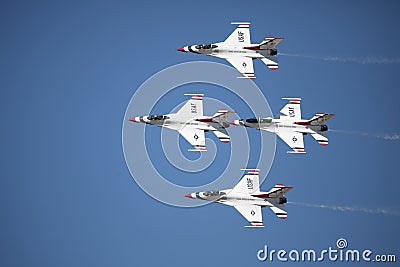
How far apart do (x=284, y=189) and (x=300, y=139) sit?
7.78ft

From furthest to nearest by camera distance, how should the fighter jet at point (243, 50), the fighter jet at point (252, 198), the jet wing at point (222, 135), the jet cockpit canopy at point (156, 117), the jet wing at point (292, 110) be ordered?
the jet cockpit canopy at point (156, 117) → the jet wing at point (292, 110) → the jet wing at point (222, 135) → the fighter jet at point (243, 50) → the fighter jet at point (252, 198)

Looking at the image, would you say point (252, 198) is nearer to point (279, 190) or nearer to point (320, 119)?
point (279, 190)

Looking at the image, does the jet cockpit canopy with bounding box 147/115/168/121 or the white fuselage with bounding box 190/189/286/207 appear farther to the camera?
the jet cockpit canopy with bounding box 147/115/168/121

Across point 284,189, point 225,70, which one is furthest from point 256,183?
point 225,70

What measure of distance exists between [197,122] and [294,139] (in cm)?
419

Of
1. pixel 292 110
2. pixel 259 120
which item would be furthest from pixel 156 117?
pixel 292 110

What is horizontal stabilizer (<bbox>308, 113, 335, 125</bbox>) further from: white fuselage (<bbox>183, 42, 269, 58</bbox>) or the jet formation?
white fuselage (<bbox>183, 42, 269, 58</bbox>)

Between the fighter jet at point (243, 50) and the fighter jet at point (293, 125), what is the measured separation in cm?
204

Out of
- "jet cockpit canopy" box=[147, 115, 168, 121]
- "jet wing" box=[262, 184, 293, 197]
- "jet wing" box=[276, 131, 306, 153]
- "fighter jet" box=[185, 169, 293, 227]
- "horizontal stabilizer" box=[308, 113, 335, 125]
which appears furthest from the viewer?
"jet cockpit canopy" box=[147, 115, 168, 121]

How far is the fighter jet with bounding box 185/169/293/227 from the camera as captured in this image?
174 feet

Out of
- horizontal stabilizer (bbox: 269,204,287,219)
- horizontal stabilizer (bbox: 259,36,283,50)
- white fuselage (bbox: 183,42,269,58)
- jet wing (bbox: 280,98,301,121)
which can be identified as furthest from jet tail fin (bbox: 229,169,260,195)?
horizontal stabilizer (bbox: 259,36,283,50)

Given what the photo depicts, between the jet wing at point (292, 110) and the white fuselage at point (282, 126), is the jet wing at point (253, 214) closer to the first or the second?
the white fuselage at point (282, 126)

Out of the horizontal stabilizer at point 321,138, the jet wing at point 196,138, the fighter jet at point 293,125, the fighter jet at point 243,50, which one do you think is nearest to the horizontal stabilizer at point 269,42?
the fighter jet at point 243,50

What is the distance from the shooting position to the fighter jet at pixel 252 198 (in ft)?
174
